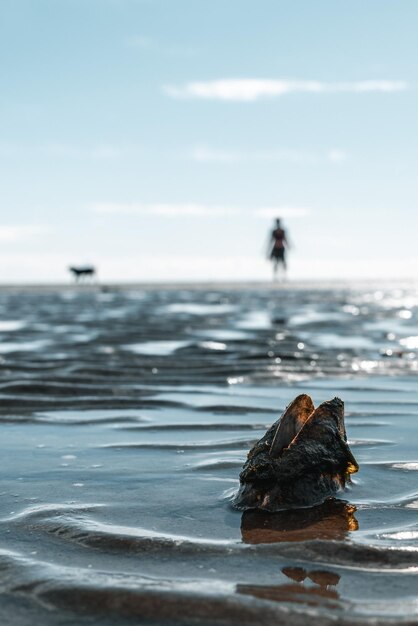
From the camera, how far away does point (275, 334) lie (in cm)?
1109

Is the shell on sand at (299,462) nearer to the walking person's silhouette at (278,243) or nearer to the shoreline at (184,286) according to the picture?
the walking person's silhouette at (278,243)

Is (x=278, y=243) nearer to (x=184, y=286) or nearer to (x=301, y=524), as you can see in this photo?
(x=184, y=286)

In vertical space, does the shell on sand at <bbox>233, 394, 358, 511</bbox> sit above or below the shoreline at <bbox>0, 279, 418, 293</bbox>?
below

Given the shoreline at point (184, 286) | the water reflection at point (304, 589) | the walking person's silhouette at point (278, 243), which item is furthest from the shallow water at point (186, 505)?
the shoreline at point (184, 286)

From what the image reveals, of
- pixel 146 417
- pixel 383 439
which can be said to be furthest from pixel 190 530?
pixel 146 417

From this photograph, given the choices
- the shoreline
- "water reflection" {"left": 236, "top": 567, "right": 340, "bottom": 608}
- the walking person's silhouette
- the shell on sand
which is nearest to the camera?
"water reflection" {"left": 236, "top": 567, "right": 340, "bottom": 608}

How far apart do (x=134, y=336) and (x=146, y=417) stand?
18.6 ft

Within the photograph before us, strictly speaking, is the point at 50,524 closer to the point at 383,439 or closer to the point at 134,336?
the point at 383,439

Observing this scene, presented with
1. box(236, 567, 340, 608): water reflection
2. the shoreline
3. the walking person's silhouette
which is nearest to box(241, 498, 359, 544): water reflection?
box(236, 567, 340, 608): water reflection

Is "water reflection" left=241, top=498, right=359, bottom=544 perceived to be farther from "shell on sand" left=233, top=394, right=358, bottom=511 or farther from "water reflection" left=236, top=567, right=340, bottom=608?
"water reflection" left=236, top=567, right=340, bottom=608

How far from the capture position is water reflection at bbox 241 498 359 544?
254 centimetres

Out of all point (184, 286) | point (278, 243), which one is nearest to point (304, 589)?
point (278, 243)

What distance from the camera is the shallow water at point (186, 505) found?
6.68 feet

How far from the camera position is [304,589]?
6.88ft
